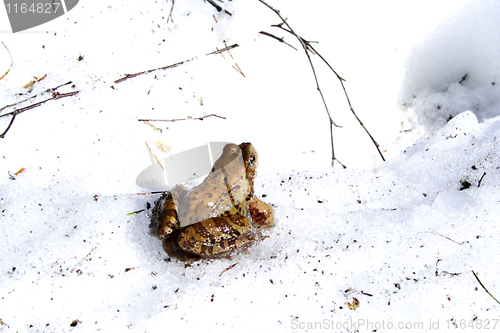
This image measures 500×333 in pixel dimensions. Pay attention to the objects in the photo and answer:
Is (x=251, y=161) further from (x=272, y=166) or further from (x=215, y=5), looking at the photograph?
(x=215, y=5)

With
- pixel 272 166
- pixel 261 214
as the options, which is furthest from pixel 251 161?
pixel 261 214

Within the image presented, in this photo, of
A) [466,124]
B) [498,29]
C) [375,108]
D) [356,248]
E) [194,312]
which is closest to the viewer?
[194,312]

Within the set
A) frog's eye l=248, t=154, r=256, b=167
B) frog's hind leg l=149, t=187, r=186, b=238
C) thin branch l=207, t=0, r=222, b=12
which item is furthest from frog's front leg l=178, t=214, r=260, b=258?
thin branch l=207, t=0, r=222, b=12

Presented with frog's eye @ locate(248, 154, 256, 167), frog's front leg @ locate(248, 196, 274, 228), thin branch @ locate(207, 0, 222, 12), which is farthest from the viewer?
thin branch @ locate(207, 0, 222, 12)

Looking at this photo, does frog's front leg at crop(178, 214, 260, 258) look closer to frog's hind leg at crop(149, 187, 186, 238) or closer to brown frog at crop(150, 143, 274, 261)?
brown frog at crop(150, 143, 274, 261)

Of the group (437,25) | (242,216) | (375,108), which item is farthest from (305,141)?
(437,25)

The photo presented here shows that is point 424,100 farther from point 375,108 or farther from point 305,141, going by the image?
point 305,141

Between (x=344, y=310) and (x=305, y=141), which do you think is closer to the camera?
(x=344, y=310)
